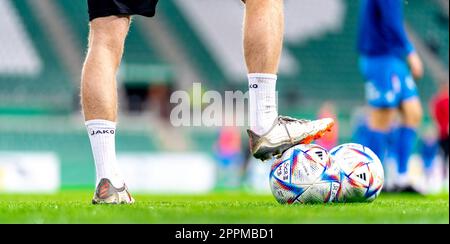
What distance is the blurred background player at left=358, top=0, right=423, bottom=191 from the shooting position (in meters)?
7.76

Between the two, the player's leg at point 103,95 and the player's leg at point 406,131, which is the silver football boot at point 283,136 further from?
the player's leg at point 406,131

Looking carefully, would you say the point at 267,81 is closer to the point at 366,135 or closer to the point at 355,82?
the point at 366,135

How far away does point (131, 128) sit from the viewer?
64.2 ft

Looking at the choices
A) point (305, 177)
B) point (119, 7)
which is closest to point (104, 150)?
point (119, 7)

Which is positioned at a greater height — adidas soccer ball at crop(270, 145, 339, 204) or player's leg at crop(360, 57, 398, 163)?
player's leg at crop(360, 57, 398, 163)

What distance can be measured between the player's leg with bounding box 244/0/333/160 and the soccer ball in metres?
0.26

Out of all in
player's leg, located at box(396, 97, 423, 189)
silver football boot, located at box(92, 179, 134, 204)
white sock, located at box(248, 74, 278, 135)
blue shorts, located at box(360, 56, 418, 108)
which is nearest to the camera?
silver football boot, located at box(92, 179, 134, 204)

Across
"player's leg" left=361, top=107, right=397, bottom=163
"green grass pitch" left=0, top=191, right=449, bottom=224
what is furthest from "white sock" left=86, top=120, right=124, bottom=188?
"player's leg" left=361, top=107, right=397, bottom=163

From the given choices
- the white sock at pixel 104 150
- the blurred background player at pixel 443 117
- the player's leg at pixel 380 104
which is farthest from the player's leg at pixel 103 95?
the blurred background player at pixel 443 117

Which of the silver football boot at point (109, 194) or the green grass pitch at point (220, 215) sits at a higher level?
the silver football boot at point (109, 194)

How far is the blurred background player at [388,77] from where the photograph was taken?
776 centimetres

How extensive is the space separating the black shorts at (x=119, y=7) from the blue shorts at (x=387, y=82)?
4176 mm

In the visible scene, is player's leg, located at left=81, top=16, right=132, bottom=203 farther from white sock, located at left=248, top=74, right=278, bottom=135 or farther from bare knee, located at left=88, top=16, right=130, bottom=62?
white sock, located at left=248, top=74, right=278, bottom=135
